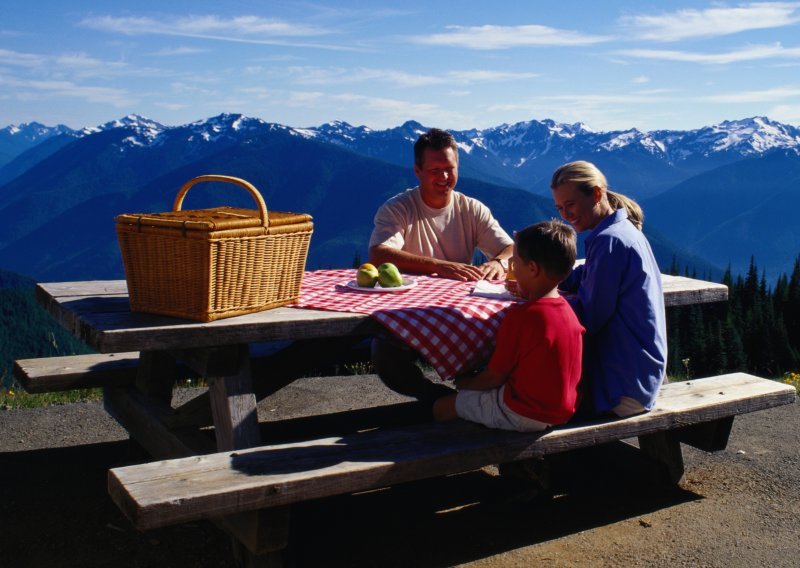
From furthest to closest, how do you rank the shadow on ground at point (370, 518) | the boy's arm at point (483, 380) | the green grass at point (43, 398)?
the green grass at point (43, 398) → the shadow on ground at point (370, 518) → the boy's arm at point (483, 380)

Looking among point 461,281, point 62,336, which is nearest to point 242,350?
point 461,281

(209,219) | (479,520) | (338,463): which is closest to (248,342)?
(209,219)

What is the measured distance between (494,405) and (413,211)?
7.29 feet

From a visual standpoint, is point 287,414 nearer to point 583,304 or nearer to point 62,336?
point 583,304

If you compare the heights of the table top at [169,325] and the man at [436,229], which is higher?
the man at [436,229]

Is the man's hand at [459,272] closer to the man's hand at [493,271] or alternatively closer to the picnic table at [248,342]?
the man's hand at [493,271]

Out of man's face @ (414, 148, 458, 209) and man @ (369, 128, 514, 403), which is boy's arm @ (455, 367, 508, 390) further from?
man's face @ (414, 148, 458, 209)

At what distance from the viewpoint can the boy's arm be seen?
379cm

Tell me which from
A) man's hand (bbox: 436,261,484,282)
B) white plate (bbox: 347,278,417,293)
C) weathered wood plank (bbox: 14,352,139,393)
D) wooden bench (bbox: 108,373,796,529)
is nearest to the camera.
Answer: wooden bench (bbox: 108,373,796,529)

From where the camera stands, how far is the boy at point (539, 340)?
364cm

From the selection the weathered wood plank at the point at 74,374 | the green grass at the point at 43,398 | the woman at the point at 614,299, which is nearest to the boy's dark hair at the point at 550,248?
the woman at the point at 614,299

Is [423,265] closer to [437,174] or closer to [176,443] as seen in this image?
[437,174]

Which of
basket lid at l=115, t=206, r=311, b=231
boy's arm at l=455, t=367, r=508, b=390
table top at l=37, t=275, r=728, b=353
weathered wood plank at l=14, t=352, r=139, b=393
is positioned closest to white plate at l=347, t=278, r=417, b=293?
table top at l=37, t=275, r=728, b=353

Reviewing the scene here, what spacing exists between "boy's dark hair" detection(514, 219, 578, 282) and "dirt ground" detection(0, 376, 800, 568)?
144 centimetres
